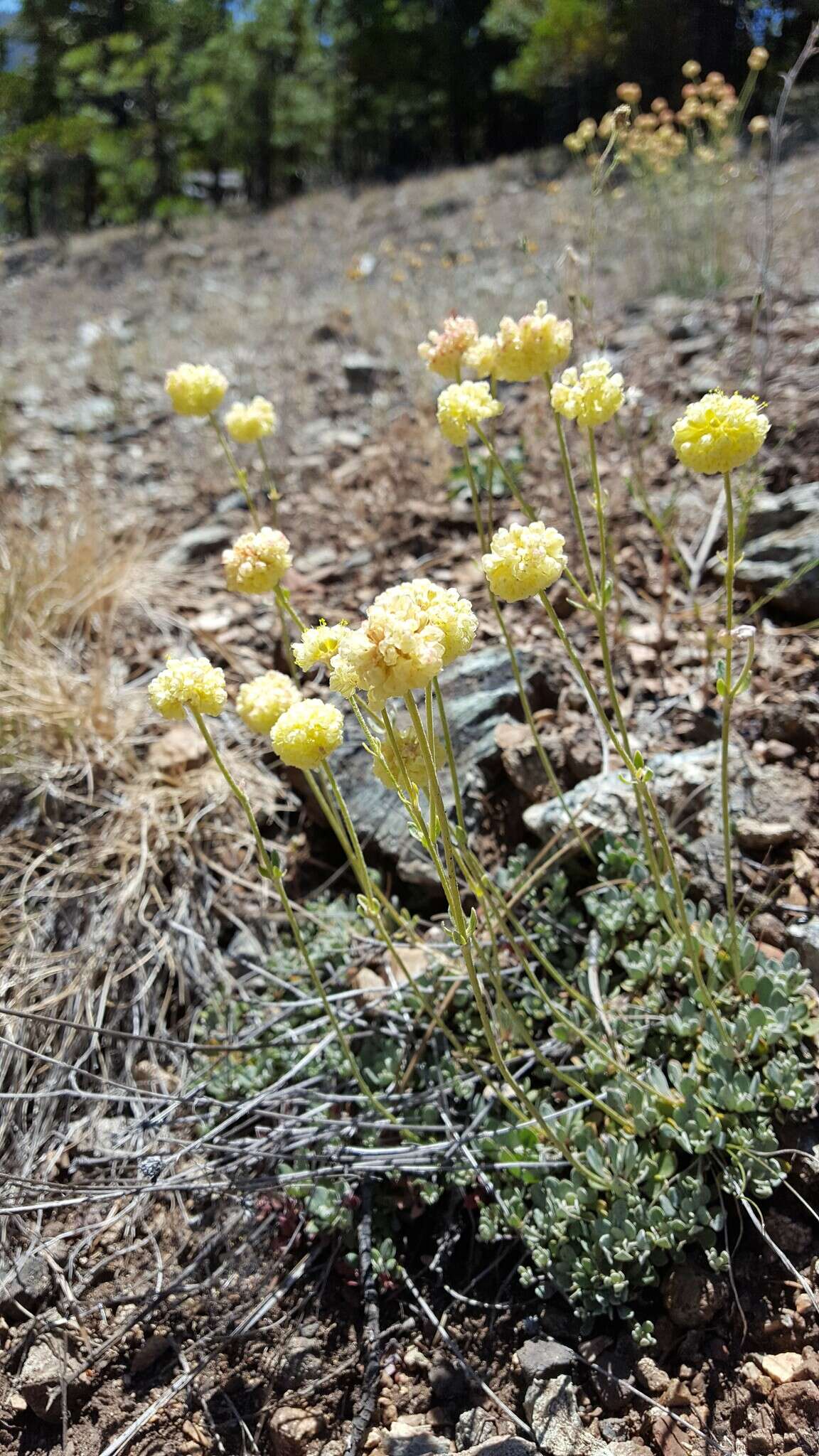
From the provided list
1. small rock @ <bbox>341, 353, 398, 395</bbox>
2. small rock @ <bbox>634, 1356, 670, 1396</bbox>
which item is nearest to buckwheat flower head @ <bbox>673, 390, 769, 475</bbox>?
small rock @ <bbox>634, 1356, 670, 1396</bbox>

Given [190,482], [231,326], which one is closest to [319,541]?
[190,482]

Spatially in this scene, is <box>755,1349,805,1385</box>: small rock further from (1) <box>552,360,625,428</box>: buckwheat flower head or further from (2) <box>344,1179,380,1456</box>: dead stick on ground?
(1) <box>552,360,625,428</box>: buckwheat flower head

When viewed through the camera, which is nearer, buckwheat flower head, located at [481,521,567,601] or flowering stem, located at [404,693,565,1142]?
flowering stem, located at [404,693,565,1142]

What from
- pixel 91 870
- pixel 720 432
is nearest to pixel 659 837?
pixel 720 432

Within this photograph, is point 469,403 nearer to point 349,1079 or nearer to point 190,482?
point 349,1079

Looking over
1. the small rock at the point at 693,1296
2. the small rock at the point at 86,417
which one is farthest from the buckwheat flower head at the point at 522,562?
the small rock at the point at 86,417

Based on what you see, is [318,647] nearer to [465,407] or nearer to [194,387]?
[465,407]
